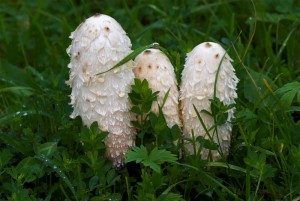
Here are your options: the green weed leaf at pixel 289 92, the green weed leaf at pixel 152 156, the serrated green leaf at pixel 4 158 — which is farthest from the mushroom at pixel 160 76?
the serrated green leaf at pixel 4 158

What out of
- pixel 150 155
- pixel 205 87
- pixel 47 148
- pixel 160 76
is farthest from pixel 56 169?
pixel 205 87

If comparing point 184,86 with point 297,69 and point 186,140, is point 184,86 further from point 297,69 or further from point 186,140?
point 297,69

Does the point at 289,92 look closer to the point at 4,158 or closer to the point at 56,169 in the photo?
the point at 56,169

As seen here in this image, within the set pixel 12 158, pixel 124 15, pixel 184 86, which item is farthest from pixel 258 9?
pixel 12 158

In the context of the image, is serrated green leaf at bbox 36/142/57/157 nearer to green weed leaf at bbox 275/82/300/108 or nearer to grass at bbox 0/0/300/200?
grass at bbox 0/0/300/200

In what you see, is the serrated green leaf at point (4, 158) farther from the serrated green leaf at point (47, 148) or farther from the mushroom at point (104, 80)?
the mushroom at point (104, 80)

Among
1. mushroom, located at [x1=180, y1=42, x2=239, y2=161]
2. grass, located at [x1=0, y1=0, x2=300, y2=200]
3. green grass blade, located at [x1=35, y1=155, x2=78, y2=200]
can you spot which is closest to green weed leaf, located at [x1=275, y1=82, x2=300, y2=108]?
grass, located at [x1=0, y1=0, x2=300, y2=200]

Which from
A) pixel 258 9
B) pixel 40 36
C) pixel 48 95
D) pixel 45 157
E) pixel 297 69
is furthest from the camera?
pixel 40 36
